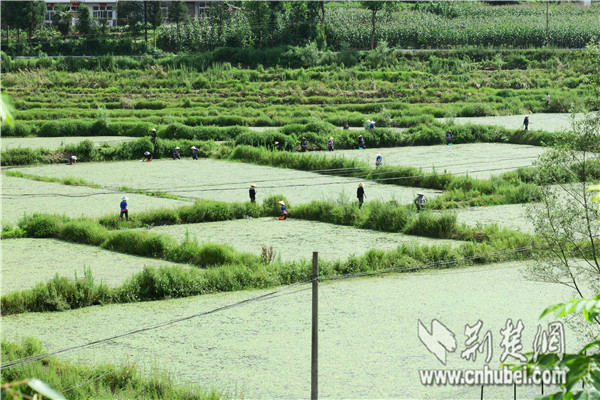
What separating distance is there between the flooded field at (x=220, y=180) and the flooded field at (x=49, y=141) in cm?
306

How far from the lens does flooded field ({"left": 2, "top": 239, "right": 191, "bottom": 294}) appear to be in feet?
39.0

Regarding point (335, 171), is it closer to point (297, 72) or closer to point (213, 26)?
point (297, 72)

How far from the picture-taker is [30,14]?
48188 millimetres

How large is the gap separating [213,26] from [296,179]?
35.5 metres

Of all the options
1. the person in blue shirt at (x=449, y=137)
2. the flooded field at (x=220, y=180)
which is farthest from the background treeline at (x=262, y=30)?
the flooded field at (x=220, y=180)

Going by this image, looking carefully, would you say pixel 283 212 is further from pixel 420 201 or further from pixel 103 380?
pixel 103 380

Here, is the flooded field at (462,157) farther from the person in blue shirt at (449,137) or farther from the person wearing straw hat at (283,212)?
the person wearing straw hat at (283,212)

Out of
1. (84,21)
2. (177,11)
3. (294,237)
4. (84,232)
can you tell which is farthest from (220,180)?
(177,11)

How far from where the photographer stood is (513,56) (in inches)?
1976

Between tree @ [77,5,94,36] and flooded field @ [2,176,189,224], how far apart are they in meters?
34.2

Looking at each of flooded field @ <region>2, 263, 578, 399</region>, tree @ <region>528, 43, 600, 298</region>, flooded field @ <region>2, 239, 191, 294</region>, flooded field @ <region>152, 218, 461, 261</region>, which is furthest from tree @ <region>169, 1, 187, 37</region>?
tree @ <region>528, 43, 600, 298</region>

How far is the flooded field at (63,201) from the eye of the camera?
16.8 metres

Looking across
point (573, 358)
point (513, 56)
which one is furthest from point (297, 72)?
point (573, 358)

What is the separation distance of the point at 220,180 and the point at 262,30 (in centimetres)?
3486
